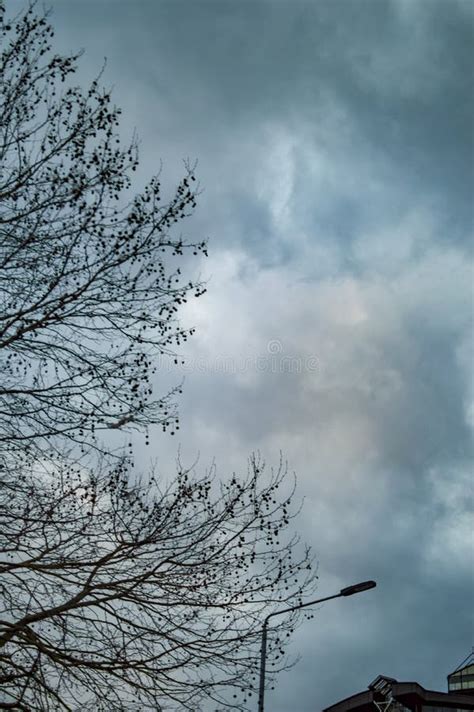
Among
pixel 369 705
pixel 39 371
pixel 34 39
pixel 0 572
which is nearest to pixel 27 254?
pixel 39 371

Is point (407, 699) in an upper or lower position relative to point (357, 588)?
upper

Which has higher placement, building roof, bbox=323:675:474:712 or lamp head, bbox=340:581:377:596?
building roof, bbox=323:675:474:712

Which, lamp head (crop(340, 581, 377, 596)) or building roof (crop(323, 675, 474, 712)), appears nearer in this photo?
lamp head (crop(340, 581, 377, 596))

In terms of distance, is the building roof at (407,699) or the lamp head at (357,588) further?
the building roof at (407,699)

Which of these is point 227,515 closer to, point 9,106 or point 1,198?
point 1,198

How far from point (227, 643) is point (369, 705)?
34957mm

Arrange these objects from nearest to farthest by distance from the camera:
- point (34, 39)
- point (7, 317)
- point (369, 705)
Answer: point (7, 317)
point (34, 39)
point (369, 705)

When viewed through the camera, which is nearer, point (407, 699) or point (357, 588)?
point (357, 588)

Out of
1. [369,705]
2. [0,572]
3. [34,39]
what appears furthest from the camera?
[369,705]

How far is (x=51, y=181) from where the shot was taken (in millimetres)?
9398

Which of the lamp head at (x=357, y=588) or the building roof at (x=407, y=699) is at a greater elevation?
the building roof at (x=407, y=699)

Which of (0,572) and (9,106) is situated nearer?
(0,572)

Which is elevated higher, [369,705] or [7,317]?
[369,705]

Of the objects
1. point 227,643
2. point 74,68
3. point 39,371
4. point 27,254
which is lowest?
point 227,643
